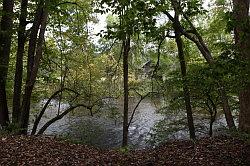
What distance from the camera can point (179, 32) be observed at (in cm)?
1117

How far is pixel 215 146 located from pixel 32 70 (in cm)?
647

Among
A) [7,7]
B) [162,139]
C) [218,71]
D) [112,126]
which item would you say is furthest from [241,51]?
[112,126]

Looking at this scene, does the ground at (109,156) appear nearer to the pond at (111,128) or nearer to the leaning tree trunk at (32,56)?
the leaning tree trunk at (32,56)

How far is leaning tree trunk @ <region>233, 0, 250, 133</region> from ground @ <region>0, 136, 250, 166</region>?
1.84 ft

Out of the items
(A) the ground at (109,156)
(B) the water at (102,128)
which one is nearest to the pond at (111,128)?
(B) the water at (102,128)

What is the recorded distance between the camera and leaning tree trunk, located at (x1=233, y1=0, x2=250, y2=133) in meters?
5.62

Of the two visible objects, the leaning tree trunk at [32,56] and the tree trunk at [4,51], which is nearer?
the leaning tree trunk at [32,56]

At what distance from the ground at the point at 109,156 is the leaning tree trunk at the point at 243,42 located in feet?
1.84

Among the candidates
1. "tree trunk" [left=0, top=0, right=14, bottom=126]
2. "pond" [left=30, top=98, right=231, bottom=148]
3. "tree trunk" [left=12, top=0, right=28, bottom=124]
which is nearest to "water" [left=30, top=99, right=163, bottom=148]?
"pond" [left=30, top=98, right=231, bottom=148]

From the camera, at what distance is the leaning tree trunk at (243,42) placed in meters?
5.62

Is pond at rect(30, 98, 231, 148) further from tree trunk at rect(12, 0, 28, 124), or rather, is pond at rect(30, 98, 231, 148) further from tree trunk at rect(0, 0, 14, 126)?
tree trunk at rect(0, 0, 14, 126)

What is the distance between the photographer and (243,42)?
5887 millimetres

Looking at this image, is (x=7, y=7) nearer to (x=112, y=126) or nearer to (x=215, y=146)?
Result: (x=215, y=146)

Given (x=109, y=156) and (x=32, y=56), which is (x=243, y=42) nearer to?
(x=109, y=156)
